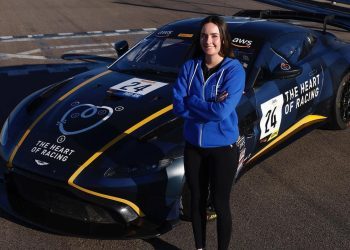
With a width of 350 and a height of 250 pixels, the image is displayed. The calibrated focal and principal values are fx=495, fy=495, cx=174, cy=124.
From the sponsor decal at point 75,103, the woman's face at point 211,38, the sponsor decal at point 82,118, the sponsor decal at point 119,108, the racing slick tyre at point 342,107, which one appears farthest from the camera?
the racing slick tyre at point 342,107

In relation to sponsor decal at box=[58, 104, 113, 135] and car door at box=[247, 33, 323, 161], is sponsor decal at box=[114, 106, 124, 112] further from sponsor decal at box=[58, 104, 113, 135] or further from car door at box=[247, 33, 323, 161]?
car door at box=[247, 33, 323, 161]

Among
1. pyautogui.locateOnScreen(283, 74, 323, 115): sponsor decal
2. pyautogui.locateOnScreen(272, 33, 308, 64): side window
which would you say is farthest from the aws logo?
pyautogui.locateOnScreen(283, 74, 323, 115): sponsor decal

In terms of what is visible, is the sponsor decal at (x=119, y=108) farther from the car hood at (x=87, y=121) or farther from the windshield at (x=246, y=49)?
the windshield at (x=246, y=49)

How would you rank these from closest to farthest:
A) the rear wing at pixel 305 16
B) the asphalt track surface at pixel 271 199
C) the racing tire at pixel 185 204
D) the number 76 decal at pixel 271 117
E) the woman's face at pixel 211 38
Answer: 1. the woman's face at pixel 211 38
2. the racing tire at pixel 185 204
3. the asphalt track surface at pixel 271 199
4. the number 76 decal at pixel 271 117
5. the rear wing at pixel 305 16

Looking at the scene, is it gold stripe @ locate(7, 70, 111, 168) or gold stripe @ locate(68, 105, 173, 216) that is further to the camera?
gold stripe @ locate(7, 70, 111, 168)

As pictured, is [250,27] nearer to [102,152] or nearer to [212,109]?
[102,152]

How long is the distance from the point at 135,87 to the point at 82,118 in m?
0.65

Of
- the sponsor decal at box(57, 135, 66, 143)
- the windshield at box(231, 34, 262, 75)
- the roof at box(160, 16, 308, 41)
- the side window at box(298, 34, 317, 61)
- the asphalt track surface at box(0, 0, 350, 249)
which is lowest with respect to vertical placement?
the asphalt track surface at box(0, 0, 350, 249)

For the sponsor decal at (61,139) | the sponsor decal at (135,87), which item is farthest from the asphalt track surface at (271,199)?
the sponsor decal at (135,87)

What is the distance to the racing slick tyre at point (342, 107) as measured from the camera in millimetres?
5488

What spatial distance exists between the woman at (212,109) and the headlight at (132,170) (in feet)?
1.22

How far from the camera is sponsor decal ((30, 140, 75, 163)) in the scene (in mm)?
3559

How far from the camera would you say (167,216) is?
351 cm

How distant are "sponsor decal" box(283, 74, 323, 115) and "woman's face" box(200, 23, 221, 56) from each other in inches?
74.1
